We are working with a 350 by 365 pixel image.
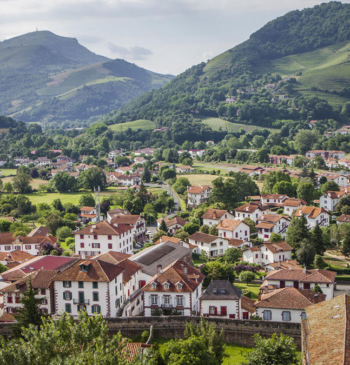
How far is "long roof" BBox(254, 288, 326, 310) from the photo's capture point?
3538 centimetres

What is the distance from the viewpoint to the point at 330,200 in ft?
270

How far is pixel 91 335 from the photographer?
22375 millimetres

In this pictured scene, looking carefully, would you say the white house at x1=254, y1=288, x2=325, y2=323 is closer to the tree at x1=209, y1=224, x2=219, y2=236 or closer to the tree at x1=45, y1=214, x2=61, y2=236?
the tree at x1=209, y1=224, x2=219, y2=236

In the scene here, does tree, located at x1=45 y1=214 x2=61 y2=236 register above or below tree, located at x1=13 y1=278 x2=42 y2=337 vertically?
below

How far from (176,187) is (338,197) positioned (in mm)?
34808

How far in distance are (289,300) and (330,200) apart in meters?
50.2

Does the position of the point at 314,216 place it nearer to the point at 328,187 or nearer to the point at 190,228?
the point at 190,228

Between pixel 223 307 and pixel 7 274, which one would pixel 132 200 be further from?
pixel 223 307

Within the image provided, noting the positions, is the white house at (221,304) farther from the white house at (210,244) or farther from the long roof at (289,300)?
the white house at (210,244)

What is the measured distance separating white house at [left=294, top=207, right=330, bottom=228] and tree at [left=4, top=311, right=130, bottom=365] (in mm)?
53518

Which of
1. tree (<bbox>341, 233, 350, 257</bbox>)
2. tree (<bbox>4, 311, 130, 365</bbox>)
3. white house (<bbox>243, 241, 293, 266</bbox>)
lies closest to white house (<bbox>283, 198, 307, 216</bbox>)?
tree (<bbox>341, 233, 350, 257</bbox>)

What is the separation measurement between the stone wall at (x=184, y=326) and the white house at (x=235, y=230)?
33.8m

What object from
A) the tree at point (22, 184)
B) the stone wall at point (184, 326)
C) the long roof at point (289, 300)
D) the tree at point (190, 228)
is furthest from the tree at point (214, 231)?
the tree at point (22, 184)

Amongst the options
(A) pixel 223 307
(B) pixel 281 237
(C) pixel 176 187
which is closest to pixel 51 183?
(C) pixel 176 187
